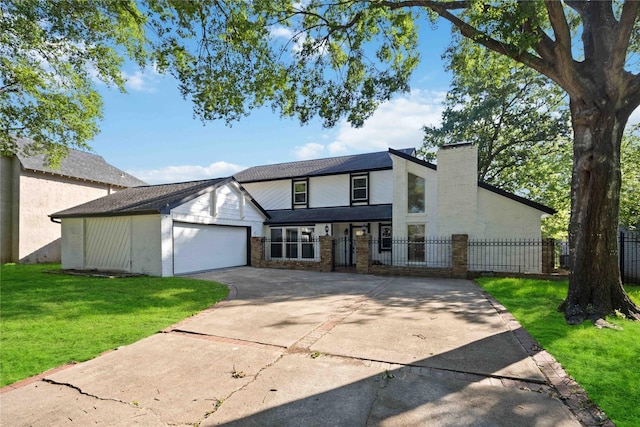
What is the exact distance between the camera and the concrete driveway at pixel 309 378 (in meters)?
3.29

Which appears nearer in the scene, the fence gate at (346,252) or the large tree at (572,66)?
the large tree at (572,66)

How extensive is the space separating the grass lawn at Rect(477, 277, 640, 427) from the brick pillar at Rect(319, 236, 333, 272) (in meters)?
8.74

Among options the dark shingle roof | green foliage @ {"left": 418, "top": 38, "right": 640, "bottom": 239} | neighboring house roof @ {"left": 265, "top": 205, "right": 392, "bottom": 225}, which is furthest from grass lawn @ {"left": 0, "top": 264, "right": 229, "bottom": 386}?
green foliage @ {"left": 418, "top": 38, "right": 640, "bottom": 239}

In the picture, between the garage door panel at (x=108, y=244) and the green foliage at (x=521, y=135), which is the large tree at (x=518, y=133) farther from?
the garage door panel at (x=108, y=244)

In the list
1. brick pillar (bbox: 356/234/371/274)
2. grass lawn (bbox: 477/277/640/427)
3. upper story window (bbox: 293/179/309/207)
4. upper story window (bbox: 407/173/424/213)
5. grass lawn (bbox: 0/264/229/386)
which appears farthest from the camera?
upper story window (bbox: 293/179/309/207)

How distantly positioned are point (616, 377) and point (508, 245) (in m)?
10.9

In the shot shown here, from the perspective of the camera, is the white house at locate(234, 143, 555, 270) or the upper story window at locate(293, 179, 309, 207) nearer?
the white house at locate(234, 143, 555, 270)

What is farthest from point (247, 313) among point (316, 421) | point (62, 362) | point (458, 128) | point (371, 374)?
point (458, 128)

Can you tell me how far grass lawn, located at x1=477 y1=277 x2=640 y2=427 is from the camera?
138 inches

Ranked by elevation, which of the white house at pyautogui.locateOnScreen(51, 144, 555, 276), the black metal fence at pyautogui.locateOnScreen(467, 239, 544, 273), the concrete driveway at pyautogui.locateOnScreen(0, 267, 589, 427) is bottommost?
the concrete driveway at pyautogui.locateOnScreen(0, 267, 589, 427)

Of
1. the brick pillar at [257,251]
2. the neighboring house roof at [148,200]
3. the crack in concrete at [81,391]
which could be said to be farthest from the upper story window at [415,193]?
the crack in concrete at [81,391]

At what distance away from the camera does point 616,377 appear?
13.3ft

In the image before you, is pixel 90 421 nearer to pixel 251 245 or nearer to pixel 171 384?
pixel 171 384

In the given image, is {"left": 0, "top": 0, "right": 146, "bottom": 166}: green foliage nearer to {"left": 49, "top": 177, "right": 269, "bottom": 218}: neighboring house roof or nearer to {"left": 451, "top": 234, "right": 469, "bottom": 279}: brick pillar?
{"left": 49, "top": 177, "right": 269, "bottom": 218}: neighboring house roof
